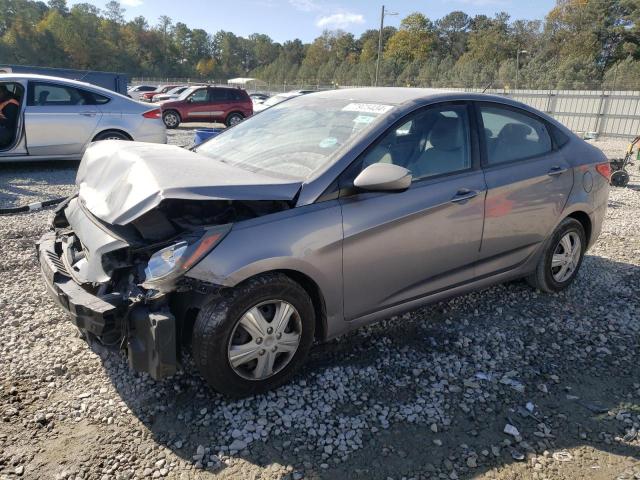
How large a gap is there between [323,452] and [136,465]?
89 cm

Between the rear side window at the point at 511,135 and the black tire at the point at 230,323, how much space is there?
1.84m

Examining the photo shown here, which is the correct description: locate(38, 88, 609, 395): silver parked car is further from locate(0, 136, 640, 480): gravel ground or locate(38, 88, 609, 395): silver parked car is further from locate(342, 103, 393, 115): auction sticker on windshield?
locate(0, 136, 640, 480): gravel ground

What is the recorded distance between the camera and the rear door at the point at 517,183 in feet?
11.5

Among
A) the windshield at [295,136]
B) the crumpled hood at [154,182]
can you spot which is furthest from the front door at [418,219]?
the crumpled hood at [154,182]

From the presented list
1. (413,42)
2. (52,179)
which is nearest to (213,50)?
(413,42)

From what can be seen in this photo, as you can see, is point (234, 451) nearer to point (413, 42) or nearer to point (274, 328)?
point (274, 328)

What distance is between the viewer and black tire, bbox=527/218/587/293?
404cm

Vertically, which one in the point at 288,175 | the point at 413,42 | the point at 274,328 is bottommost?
the point at 274,328

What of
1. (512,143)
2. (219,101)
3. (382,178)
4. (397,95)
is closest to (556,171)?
Answer: (512,143)

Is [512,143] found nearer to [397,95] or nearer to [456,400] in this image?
[397,95]

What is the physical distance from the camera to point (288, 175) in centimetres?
290

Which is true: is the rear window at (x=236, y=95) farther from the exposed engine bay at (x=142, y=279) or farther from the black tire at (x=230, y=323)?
the black tire at (x=230, y=323)

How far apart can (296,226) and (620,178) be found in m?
8.71

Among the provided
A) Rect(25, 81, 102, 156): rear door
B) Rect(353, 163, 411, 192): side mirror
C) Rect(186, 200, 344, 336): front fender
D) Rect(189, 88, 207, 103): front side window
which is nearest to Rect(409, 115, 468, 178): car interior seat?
Rect(353, 163, 411, 192): side mirror
